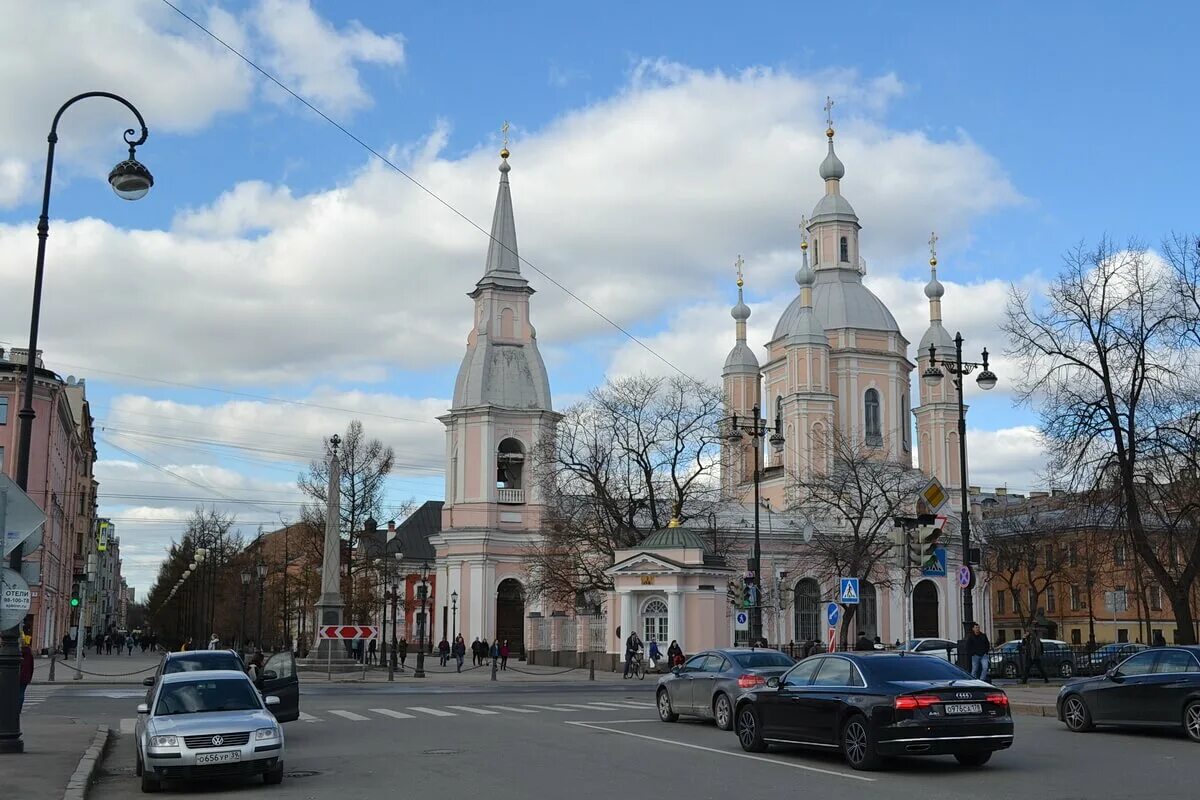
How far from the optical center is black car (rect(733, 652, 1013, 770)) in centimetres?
1391

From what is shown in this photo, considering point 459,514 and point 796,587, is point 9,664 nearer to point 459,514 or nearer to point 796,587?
point 796,587

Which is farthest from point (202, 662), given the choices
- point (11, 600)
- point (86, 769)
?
point (11, 600)

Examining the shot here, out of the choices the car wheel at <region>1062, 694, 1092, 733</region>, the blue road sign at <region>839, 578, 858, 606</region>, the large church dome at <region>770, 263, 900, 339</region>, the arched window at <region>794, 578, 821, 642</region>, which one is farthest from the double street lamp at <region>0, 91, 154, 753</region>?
the large church dome at <region>770, 263, 900, 339</region>

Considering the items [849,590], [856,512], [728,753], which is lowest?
[728,753]

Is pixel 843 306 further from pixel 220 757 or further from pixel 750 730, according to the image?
pixel 220 757

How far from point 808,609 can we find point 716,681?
A: 45006mm

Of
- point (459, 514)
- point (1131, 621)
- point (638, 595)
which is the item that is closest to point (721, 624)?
point (638, 595)

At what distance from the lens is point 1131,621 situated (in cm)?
8244

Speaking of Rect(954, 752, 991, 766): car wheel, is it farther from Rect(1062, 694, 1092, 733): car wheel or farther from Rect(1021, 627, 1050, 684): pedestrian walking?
Rect(1021, 627, 1050, 684): pedestrian walking

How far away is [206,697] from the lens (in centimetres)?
1470

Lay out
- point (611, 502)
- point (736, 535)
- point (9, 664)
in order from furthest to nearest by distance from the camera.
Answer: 1. point (736, 535)
2. point (611, 502)
3. point (9, 664)

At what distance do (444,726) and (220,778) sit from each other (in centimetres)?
699

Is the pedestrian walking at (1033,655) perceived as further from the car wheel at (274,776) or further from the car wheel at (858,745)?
the car wheel at (274,776)

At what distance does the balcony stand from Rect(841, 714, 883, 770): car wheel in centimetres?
5892
